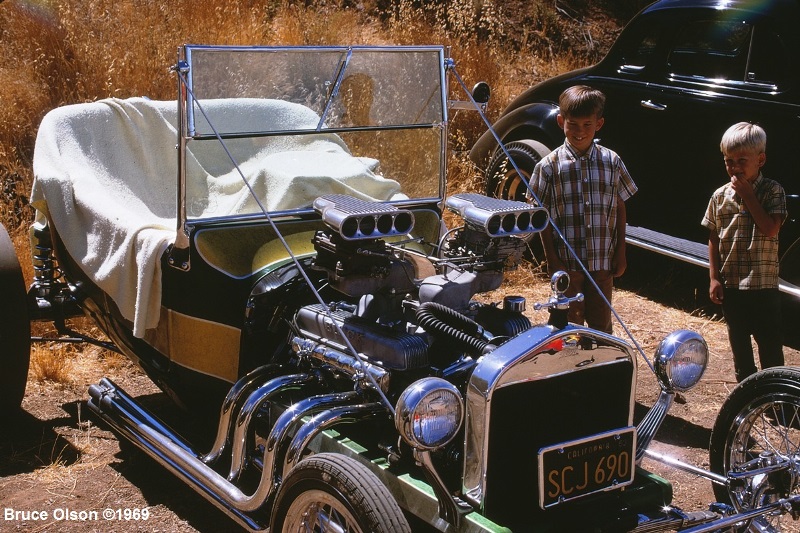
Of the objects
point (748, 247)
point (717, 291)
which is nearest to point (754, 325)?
point (717, 291)

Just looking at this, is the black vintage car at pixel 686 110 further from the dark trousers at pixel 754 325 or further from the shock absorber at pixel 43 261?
the shock absorber at pixel 43 261

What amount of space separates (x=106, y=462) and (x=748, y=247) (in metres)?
2.87

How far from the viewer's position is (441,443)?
262 cm

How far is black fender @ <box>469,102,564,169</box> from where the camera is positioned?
251 inches

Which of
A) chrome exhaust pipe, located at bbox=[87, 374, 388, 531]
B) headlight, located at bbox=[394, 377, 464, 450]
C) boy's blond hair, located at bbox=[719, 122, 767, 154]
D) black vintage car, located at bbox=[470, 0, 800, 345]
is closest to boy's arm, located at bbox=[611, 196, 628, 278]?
boy's blond hair, located at bbox=[719, 122, 767, 154]

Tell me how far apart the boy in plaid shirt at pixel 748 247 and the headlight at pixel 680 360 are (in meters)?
1.24

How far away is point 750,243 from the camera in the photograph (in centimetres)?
421

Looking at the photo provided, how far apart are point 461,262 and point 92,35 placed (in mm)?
5194

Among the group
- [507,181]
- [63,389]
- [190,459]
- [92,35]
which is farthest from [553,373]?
[92,35]

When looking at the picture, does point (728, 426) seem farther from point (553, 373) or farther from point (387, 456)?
point (387, 456)

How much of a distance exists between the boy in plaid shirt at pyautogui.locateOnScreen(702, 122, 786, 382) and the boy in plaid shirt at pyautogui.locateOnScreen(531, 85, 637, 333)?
48cm

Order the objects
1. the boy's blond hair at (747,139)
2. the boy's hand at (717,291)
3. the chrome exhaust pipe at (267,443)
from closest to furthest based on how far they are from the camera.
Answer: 1. the chrome exhaust pipe at (267,443)
2. the boy's blond hair at (747,139)
3. the boy's hand at (717,291)

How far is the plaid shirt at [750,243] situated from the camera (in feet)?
13.8

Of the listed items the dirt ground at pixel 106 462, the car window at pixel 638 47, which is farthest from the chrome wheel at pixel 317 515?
the car window at pixel 638 47
